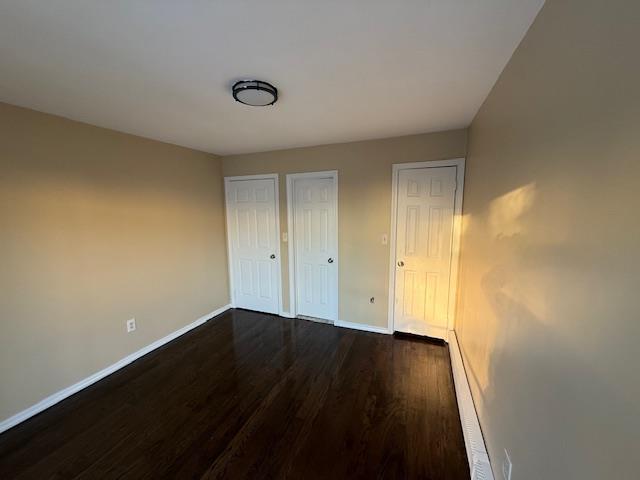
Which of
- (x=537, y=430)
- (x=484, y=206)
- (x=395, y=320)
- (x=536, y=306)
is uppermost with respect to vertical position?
(x=484, y=206)

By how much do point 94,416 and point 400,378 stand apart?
96.8 inches

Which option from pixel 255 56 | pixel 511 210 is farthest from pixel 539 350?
pixel 255 56

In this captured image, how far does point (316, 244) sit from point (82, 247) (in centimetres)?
226

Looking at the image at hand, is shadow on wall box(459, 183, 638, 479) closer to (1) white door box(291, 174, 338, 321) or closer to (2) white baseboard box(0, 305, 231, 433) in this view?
(1) white door box(291, 174, 338, 321)

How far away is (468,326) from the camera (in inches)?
81.0

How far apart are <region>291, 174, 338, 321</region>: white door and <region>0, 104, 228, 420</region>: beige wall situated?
135cm

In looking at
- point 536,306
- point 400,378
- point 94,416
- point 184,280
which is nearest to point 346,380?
point 400,378

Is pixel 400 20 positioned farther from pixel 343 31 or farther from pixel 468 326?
pixel 468 326

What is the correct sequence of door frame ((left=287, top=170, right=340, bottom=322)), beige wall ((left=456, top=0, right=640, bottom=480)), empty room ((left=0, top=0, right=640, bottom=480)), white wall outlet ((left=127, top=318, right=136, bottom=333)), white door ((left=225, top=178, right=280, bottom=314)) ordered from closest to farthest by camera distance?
beige wall ((left=456, top=0, right=640, bottom=480)) → empty room ((left=0, top=0, right=640, bottom=480)) → white wall outlet ((left=127, top=318, right=136, bottom=333)) → door frame ((left=287, top=170, right=340, bottom=322)) → white door ((left=225, top=178, right=280, bottom=314))

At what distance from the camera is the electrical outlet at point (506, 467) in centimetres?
112

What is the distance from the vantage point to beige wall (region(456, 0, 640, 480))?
537 mm

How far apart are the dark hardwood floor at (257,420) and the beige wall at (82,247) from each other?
37 cm

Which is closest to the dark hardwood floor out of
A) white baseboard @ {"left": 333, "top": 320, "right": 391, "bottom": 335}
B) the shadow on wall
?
white baseboard @ {"left": 333, "top": 320, "right": 391, "bottom": 335}

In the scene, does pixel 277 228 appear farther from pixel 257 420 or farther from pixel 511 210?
pixel 511 210
